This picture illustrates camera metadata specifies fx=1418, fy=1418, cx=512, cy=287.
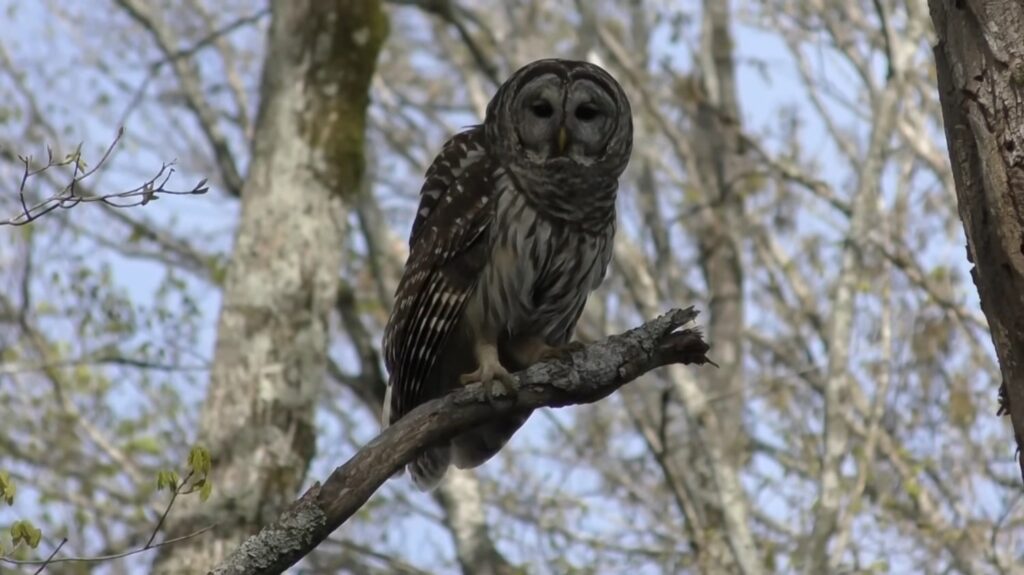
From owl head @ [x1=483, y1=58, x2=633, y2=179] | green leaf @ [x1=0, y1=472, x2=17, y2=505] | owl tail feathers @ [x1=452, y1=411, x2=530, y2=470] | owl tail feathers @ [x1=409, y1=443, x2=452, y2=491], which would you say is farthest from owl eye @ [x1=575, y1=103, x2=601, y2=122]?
green leaf @ [x1=0, y1=472, x2=17, y2=505]

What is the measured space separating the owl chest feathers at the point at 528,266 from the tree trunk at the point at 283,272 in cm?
191

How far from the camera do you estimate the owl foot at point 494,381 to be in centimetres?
445

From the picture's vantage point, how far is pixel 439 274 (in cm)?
530

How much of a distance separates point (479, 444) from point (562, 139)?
1.21m

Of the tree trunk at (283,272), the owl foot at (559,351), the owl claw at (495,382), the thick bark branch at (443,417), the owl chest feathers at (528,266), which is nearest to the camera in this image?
the thick bark branch at (443,417)

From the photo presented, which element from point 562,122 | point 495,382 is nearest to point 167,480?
point 495,382

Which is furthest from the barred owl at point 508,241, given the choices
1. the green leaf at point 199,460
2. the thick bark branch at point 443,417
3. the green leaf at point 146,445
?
the green leaf at point 146,445

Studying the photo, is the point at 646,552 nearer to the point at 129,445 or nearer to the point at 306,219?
the point at 129,445

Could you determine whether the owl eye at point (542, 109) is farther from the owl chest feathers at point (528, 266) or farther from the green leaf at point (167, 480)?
the green leaf at point (167, 480)

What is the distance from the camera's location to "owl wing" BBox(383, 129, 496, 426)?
17.3 ft

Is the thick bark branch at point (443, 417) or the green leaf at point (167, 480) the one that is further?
the green leaf at point (167, 480)

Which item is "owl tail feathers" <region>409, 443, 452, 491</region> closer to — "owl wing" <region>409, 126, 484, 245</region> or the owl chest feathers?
the owl chest feathers

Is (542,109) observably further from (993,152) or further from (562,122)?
(993,152)

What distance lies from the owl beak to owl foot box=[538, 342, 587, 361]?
72 centimetres
